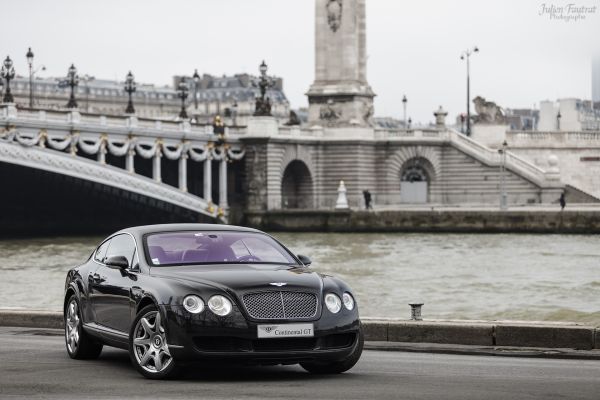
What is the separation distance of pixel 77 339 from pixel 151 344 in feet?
5.13

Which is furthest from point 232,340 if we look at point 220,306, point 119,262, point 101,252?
point 101,252

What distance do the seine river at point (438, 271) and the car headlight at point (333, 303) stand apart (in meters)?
8.91

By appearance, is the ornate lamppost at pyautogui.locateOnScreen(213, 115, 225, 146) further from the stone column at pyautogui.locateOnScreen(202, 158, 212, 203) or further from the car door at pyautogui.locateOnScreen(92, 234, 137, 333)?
the car door at pyautogui.locateOnScreen(92, 234, 137, 333)

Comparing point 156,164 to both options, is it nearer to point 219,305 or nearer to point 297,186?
point 297,186

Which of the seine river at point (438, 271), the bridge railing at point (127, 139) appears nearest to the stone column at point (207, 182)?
the bridge railing at point (127, 139)

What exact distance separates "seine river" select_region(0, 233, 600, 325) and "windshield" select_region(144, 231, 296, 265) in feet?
27.3

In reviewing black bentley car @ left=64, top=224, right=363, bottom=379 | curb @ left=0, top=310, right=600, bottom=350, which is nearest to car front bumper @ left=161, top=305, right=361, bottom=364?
black bentley car @ left=64, top=224, right=363, bottom=379

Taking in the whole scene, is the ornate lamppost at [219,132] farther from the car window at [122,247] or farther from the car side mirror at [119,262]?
the car side mirror at [119,262]

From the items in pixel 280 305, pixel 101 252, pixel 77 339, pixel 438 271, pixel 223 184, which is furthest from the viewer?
pixel 223 184

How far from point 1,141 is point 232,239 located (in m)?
37.5

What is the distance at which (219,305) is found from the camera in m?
8.84

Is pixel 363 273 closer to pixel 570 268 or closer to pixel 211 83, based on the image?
pixel 570 268

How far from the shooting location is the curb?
11320mm

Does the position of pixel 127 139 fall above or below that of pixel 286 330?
above
